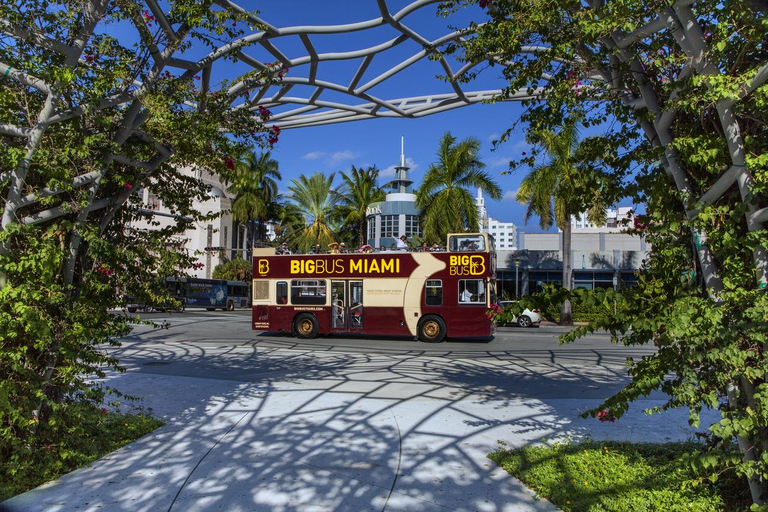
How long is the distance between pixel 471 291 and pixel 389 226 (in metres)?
25.6

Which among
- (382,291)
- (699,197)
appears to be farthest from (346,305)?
(699,197)

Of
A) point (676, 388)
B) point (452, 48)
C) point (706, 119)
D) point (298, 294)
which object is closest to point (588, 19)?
point (706, 119)

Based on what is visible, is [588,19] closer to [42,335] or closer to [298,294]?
[42,335]

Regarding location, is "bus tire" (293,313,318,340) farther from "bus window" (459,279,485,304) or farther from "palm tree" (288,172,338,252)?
"palm tree" (288,172,338,252)

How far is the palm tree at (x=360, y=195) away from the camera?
3925cm

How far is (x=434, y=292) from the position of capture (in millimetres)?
18469

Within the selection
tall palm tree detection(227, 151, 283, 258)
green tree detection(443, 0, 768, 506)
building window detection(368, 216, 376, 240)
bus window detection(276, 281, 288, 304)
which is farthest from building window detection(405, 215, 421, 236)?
green tree detection(443, 0, 768, 506)

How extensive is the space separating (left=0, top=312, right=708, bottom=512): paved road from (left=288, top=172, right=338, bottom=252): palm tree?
2706cm

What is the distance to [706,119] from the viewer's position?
176 inches

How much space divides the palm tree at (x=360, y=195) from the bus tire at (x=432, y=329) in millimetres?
20898

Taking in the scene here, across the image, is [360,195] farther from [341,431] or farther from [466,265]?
[341,431]

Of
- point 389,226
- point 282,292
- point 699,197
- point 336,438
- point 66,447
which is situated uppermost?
point 389,226

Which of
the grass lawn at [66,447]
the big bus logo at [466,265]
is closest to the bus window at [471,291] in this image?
the big bus logo at [466,265]

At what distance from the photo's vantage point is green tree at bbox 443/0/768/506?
12.4 ft
